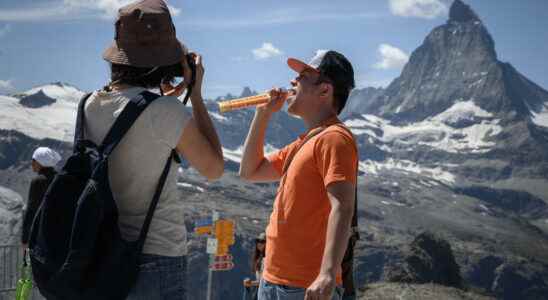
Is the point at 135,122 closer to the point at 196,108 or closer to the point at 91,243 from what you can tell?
the point at 196,108

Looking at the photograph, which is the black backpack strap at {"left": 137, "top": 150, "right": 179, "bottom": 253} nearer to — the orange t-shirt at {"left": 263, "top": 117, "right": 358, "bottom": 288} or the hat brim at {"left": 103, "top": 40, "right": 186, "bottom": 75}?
the hat brim at {"left": 103, "top": 40, "right": 186, "bottom": 75}

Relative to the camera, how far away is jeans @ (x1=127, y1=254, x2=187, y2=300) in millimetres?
3061

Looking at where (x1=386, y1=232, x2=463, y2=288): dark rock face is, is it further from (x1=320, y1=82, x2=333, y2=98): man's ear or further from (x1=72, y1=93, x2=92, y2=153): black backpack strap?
(x1=72, y1=93, x2=92, y2=153): black backpack strap

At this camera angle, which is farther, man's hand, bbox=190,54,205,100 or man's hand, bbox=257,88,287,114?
man's hand, bbox=257,88,287,114

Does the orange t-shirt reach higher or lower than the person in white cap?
higher

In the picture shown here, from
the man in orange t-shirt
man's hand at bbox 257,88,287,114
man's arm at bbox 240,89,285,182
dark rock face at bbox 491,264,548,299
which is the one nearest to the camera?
the man in orange t-shirt

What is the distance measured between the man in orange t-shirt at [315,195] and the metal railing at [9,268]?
464 inches

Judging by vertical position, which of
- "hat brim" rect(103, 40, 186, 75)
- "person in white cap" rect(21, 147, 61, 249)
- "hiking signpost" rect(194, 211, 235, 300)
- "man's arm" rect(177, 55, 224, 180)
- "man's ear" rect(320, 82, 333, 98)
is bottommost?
"hiking signpost" rect(194, 211, 235, 300)

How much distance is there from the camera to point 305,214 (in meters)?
3.90

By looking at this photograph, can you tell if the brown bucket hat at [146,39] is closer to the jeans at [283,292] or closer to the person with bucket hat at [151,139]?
the person with bucket hat at [151,139]

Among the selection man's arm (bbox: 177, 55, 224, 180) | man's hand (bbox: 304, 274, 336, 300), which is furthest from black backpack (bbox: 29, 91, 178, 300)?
man's hand (bbox: 304, 274, 336, 300)

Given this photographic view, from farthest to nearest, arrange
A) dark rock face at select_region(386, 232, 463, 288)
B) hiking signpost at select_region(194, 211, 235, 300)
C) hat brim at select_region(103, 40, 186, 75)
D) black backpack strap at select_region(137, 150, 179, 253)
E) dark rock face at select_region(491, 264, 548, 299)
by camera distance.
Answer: dark rock face at select_region(491, 264, 548, 299) < dark rock face at select_region(386, 232, 463, 288) < hiking signpost at select_region(194, 211, 235, 300) < hat brim at select_region(103, 40, 186, 75) < black backpack strap at select_region(137, 150, 179, 253)

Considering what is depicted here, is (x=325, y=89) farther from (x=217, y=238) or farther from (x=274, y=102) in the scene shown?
(x=217, y=238)

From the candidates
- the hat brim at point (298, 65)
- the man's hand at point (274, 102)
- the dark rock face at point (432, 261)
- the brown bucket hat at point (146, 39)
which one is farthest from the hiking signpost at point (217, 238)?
the dark rock face at point (432, 261)
